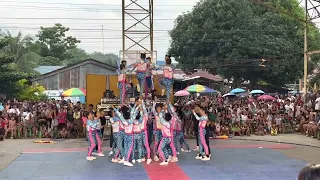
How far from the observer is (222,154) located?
499 inches

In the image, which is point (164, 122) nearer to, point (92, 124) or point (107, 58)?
point (92, 124)

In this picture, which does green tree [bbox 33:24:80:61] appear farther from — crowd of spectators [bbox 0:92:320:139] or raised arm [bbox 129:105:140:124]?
raised arm [bbox 129:105:140:124]

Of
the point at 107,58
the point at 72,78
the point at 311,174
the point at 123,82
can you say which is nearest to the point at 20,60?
the point at 72,78

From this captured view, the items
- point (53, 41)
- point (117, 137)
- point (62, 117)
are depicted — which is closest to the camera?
point (117, 137)

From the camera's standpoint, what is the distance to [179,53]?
3030cm

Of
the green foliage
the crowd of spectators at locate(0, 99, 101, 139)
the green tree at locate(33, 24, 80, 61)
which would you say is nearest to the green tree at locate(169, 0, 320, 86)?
the green foliage

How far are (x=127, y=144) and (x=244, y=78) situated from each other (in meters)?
21.5

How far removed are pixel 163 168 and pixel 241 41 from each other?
1800 centimetres

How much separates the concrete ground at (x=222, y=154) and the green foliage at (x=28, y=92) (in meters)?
9.64

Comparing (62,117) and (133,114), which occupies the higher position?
(133,114)

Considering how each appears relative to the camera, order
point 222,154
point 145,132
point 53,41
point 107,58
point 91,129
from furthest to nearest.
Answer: point 107,58
point 53,41
point 222,154
point 91,129
point 145,132

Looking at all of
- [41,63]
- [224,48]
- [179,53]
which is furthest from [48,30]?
[224,48]

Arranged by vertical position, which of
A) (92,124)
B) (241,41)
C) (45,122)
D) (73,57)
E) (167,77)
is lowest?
(45,122)

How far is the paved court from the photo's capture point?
31.0 feet
